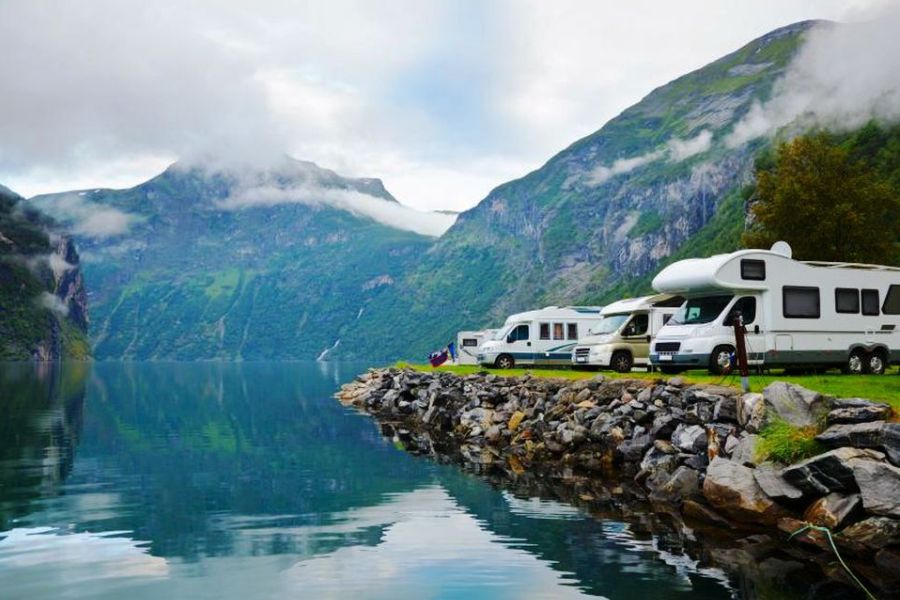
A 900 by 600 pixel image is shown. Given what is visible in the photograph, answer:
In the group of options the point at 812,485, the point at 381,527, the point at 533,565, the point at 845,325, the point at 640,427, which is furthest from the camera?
the point at 845,325

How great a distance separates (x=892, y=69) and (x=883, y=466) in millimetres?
216234

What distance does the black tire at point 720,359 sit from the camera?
2556 cm

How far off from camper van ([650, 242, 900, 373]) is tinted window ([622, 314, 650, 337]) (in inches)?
271

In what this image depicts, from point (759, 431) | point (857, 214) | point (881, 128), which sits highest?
point (881, 128)

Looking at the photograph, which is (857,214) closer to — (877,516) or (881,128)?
(877,516)

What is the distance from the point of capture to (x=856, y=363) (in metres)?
27.2

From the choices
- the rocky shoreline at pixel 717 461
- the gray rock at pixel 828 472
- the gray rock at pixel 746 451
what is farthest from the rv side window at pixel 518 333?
the gray rock at pixel 828 472

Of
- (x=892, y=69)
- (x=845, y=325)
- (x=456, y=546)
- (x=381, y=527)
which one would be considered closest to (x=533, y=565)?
(x=456, y=546)

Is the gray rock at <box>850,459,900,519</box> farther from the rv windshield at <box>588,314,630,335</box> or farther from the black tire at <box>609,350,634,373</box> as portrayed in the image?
the rv windshield at <box>588,314,630,335</box>

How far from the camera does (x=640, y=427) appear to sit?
22.2m

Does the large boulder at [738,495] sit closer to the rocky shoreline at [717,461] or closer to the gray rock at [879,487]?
the rocky shoreline at [717,461]

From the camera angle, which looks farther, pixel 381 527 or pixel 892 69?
pixel 892 69

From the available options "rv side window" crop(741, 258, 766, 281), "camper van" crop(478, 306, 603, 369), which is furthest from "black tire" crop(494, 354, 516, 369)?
"rv side window" crop(741, 258, 766, 281)

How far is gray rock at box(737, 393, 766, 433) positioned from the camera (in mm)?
16927
